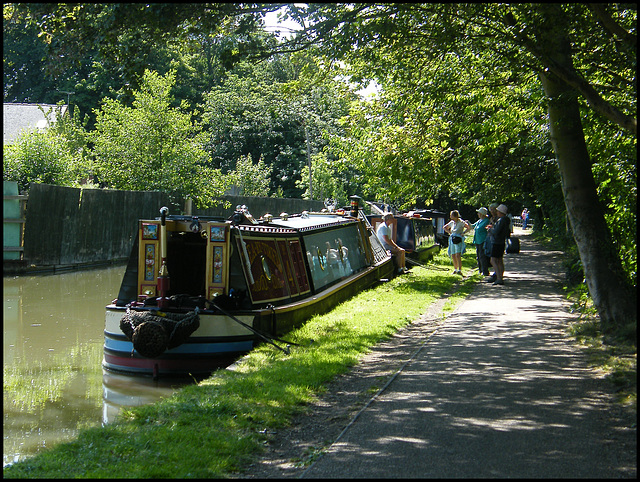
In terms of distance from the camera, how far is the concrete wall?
21109 mm

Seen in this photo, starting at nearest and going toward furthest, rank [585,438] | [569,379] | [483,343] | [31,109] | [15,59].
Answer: [585,438]
[569,379]
[483,343]
[31,109]
[15,59]

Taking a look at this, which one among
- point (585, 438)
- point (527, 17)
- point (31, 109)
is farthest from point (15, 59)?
point (585, 438)

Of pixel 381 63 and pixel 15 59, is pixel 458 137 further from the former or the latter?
pixel 15 59

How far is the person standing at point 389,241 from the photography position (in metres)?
19.5

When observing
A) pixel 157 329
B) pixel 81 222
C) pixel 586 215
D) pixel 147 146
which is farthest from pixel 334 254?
pixel 147 146

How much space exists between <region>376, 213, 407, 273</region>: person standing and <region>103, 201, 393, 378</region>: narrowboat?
7.38 m

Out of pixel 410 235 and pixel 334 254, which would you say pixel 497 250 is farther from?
pixel 410 235

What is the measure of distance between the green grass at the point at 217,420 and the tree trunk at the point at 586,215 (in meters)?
3.00

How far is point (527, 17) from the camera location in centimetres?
816

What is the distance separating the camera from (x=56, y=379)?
9.62m

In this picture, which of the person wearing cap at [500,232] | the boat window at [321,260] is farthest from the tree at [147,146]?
the person wearing cap at [500,232]

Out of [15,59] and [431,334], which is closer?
[431,334]

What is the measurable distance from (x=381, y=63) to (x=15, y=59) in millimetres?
43916

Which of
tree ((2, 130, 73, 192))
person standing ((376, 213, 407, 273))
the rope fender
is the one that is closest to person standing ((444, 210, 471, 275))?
person standing ((376, 213, 407, 273))
